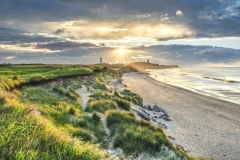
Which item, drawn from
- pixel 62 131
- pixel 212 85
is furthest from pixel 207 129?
pixel 212 85

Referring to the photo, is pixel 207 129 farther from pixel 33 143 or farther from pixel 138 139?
pixel 33 143

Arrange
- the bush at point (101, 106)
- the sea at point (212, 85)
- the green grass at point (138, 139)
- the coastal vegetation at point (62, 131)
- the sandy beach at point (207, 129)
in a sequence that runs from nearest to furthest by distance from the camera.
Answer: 1. the coastal vegetation at point (62, 131)
2. the green grass at point (138, 139)
3. the sandy beach at point (207, 129)
4. the bush at point (101, 106)
5. the sea at point (212, 85)

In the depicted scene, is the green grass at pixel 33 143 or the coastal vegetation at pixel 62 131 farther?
the coastal vegetation at pixel 62 131

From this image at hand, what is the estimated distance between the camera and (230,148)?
16.6m

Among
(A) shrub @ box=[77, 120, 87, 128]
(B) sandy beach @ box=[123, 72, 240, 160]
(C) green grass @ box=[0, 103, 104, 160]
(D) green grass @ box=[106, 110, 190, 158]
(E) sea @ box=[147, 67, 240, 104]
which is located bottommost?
(E) sea @ box=[147, 67, 240, 104]

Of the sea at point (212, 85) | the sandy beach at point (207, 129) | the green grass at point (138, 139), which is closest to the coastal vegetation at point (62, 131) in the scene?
the green grass at point (138, 139)

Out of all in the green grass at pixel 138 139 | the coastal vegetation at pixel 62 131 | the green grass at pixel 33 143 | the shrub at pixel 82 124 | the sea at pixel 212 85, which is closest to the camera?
the green grass at pixel 33 143

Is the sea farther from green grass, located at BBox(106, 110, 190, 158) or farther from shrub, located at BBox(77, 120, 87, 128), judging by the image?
shrub, located at BBox(77, 120, 87, 128)

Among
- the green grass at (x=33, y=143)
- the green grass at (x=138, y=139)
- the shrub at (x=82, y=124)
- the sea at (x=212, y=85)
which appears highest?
the green grass at (x=33, y=143)

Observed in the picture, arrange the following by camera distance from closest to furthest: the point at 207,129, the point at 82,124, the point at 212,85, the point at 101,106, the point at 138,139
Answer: the point at 138,139, the point at 82,124, the point at 101,106, the point at 207,129, the point at 212,85

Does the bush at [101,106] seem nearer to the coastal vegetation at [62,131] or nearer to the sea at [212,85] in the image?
the coastal vegetation at [62,131]

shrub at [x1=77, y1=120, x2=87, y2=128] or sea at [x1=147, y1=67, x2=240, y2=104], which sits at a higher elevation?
shrub at [x1=77, y1=120, x2=87, y2=128]

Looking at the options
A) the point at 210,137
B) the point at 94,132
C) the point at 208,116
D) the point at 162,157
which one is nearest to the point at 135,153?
the point at 162,157

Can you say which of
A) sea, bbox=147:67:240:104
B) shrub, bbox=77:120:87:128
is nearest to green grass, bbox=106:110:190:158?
shrub, bbox=77:120:87:128
